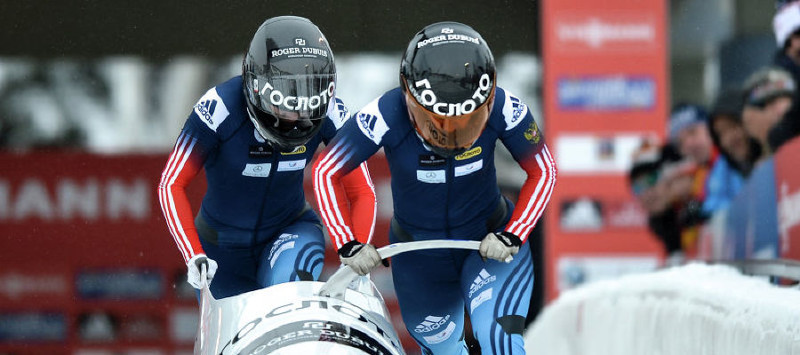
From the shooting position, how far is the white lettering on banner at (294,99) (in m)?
4.22

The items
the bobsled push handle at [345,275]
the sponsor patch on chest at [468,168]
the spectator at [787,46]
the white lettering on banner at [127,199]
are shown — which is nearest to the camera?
the bobsled push handle at [345,275]

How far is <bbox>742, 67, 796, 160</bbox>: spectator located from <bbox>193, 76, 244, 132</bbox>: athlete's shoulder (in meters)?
2.21

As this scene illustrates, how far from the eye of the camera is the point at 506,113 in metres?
4.24

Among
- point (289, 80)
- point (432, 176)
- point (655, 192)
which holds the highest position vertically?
point (289, 80)

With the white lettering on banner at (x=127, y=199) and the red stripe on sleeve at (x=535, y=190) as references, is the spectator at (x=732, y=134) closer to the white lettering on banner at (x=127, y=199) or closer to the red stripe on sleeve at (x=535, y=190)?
the red stripe on sleeve at (x=535, y=190)

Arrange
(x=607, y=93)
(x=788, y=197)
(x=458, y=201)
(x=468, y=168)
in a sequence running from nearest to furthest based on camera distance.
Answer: (x=468, y=168)
(x=458, y=201)
(x=788, y=197)
(x=607, y=93)

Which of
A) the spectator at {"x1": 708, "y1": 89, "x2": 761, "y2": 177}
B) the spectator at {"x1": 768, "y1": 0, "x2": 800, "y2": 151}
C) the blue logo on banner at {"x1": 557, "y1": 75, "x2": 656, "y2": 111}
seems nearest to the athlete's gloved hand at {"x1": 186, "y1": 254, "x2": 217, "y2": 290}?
the spectator at {"x1": 768, "y1": 0, "x2": 800, "y2": 151}

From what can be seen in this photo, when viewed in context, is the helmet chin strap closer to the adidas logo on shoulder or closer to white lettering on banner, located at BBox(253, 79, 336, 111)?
white lettering on banner, located at BBox(253, 79, 336, 111)

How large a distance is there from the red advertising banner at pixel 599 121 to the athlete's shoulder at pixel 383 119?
163 inches

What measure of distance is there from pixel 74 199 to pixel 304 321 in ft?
18.8

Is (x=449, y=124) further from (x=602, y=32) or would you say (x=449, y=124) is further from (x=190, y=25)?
(x=190, y=25)

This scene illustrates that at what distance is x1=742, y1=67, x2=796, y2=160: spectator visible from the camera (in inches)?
207

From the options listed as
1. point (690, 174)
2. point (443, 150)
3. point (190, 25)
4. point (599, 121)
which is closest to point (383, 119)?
point (443, 150)

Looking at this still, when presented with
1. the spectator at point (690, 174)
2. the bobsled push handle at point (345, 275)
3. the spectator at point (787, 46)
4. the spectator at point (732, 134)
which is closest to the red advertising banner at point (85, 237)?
the spectator at point (690, 174)
